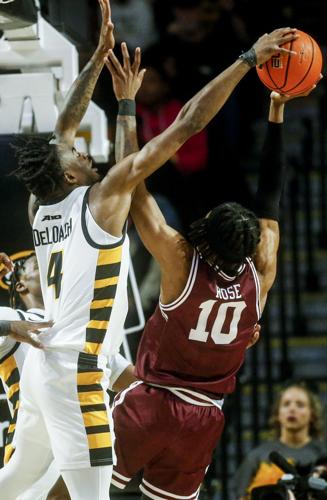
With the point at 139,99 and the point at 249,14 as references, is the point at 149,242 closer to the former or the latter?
the point at 139,99

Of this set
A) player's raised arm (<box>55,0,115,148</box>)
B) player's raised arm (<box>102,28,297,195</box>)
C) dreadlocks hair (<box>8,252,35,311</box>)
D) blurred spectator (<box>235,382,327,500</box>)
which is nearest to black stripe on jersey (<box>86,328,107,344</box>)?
player's raised arm (<box>102,28,297,195</box>)

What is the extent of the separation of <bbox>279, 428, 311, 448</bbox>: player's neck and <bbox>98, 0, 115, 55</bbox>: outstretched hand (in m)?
2.96

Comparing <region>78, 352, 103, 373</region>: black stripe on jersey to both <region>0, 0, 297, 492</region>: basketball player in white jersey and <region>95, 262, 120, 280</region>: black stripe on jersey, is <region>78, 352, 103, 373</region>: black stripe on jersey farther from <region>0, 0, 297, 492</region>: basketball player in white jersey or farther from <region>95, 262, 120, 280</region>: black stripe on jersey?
<region>95, 262, 120, 280</region>: black stripe on jersey

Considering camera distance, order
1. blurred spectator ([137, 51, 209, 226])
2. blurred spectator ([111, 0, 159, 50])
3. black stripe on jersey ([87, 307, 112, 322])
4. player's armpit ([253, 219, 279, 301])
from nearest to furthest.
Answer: black stripe on jersey ([87, 307, 112, 322]), player's armpit ([253, 219, 279, 301]), blurred spectator ([137, 51, 209, 226]), blurred spectator ([111, 0, 159, 50])

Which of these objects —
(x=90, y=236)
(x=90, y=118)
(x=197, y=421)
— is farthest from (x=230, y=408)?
(x=90, y=236)

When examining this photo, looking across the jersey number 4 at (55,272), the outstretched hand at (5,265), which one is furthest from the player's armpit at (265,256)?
the outstretched hand at (5,265)

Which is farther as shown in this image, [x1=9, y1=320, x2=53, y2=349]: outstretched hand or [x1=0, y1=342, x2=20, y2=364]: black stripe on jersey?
[x1=0, y1=342, x2=20, y2=364]: black stripe on jersey

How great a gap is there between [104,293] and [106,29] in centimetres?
127

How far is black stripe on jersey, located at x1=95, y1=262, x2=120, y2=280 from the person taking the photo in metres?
5.63

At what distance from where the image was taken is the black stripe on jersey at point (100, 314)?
562 centimetres

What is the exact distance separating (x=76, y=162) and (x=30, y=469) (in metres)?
1.41

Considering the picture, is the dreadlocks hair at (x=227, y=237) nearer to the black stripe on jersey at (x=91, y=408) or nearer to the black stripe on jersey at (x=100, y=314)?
the black stripe on jersey at (x=100, y=314)

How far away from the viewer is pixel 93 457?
5.53 metres

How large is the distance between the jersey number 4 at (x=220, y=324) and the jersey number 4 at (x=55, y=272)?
0.65 meters
